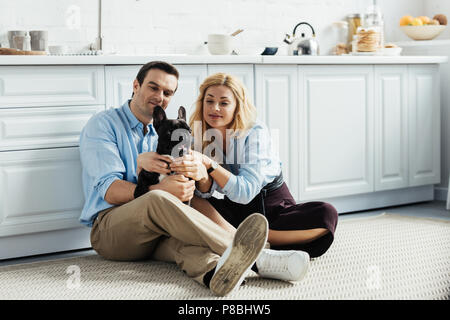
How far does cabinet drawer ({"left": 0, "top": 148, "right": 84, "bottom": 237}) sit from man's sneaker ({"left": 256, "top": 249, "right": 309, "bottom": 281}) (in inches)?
40.2

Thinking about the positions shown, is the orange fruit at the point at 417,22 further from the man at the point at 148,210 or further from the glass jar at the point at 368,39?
the man at the point at 148,210

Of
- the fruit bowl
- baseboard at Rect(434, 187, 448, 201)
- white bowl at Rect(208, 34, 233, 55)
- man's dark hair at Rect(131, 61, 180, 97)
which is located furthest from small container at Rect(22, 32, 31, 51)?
baseboard at Rect(434, 187, 448, 201)

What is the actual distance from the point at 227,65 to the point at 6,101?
1148 mm

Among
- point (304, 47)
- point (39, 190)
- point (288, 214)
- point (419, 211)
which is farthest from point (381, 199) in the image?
point (39, 190)

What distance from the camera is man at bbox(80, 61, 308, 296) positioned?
2.22 m

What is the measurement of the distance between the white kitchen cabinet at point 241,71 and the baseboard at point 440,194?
167 cm

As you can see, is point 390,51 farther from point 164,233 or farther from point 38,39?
point 164,233

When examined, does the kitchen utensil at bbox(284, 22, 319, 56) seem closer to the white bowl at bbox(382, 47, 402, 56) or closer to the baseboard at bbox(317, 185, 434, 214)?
the white bowl at bbox(382, 47, 402, 56)

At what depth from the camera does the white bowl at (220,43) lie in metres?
3.67

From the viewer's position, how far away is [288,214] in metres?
2.83

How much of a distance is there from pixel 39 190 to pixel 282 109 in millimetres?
1413

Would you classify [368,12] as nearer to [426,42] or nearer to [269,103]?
[426,42]

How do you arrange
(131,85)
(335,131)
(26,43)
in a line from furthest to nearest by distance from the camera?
1. (335,131)
2. (26,43)
3. (131,85)

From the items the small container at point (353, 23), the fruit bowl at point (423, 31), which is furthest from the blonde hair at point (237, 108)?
the fruit bowl at point (423, 31)
